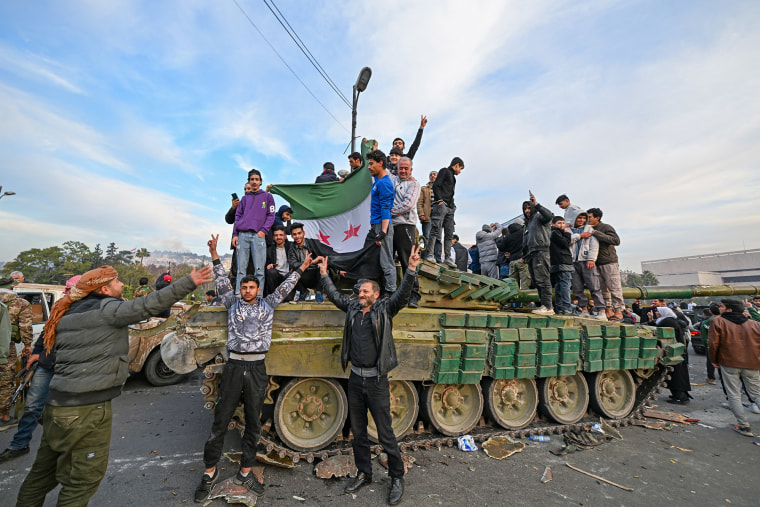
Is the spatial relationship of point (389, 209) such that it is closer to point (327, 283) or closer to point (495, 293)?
point (327, 283)

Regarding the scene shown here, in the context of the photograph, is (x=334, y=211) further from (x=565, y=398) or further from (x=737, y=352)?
(x=737, y=352)

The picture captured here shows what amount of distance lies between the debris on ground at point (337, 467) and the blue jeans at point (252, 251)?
282cm

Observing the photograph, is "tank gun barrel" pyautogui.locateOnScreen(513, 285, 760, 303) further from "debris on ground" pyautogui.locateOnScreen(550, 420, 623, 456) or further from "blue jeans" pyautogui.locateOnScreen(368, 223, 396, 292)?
"blue jeans" pyautogui.locateOnScreen(368, 223, 396, 292)

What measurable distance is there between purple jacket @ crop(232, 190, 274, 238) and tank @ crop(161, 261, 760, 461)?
1622 mm

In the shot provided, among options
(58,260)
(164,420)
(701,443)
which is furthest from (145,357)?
(58,260)

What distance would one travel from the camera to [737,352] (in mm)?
6102

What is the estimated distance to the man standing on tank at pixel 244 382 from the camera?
3.73m

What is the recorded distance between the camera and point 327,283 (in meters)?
4.38

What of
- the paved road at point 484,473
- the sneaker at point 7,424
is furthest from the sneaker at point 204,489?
the sneaker at point 7,424

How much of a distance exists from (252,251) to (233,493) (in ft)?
11.2

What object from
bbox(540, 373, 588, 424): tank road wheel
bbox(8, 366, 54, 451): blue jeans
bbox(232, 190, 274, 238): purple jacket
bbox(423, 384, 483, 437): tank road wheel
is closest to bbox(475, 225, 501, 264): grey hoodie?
bbox(540, 373, 588, 424): tank road wheel

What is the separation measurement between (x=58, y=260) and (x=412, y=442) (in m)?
57.0

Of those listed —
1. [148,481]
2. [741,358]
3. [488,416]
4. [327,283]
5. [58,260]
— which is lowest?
[148,481]

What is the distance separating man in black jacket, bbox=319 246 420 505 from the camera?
12.3 ft
